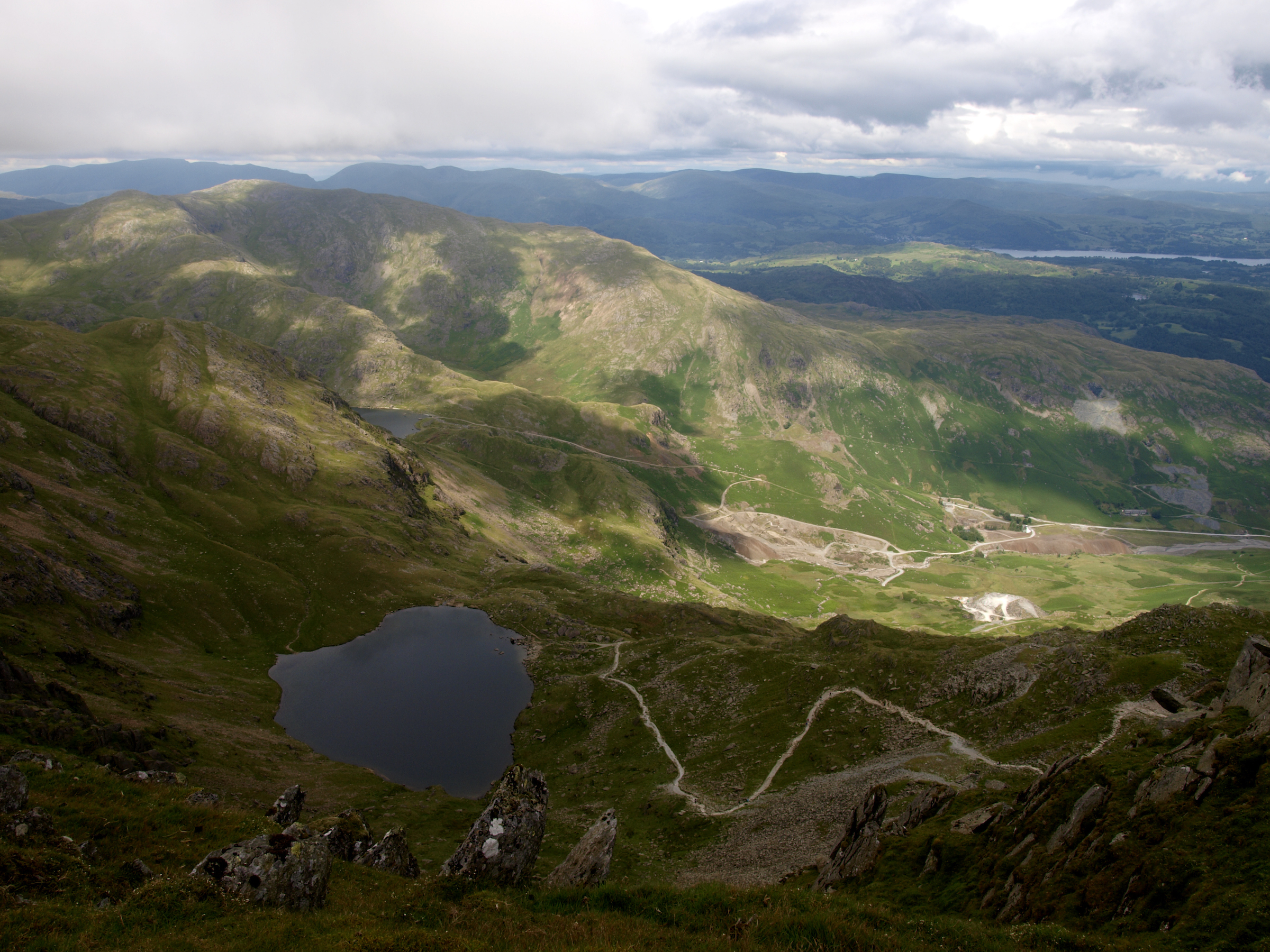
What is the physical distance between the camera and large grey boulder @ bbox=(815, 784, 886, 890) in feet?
132

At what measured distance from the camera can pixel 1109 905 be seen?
26734 mm

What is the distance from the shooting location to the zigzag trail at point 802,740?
230ft

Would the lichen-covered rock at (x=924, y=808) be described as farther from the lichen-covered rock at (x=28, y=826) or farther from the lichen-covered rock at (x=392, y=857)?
the lichen-covered rock at (x=28, y=826)

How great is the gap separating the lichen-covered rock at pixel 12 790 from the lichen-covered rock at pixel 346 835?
12264mm

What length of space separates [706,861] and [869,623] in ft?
271

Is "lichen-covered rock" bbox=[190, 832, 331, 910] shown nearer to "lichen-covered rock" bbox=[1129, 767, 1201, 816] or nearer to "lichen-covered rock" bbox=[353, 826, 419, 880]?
"lichen-covered rock" bbox=[353, 826, 419, 880]

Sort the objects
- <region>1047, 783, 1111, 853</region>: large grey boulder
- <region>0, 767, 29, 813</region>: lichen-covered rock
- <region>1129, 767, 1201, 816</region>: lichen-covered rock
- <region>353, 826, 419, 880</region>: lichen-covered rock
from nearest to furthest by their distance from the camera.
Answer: <region>0, 767, 29, 813</region>: lichen-covered rock
<region>1129, 767, 1201, 816</region>: lichen-covered rock
<region>1047, 783, 1111, 853</region>: large grey boulder
<region>353, 826, 419, 880</region>: lichen-covered rock

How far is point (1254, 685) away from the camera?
125 ft

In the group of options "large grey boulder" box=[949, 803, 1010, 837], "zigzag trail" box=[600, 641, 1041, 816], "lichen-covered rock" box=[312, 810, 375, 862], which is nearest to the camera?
"lichen-covered rock" box=[312, 810, 375, 862]

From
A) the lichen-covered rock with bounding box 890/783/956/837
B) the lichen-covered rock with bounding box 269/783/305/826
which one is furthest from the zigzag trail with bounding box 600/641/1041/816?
the lichen-covered rock with bounding box 269/783/305/826

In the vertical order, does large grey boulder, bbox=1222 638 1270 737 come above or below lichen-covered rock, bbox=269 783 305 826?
above

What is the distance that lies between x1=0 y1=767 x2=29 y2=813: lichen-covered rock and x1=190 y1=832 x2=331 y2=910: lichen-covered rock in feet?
35.3

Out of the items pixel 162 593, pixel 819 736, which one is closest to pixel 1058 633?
pixel 819 736

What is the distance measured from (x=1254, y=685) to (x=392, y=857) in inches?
2001
